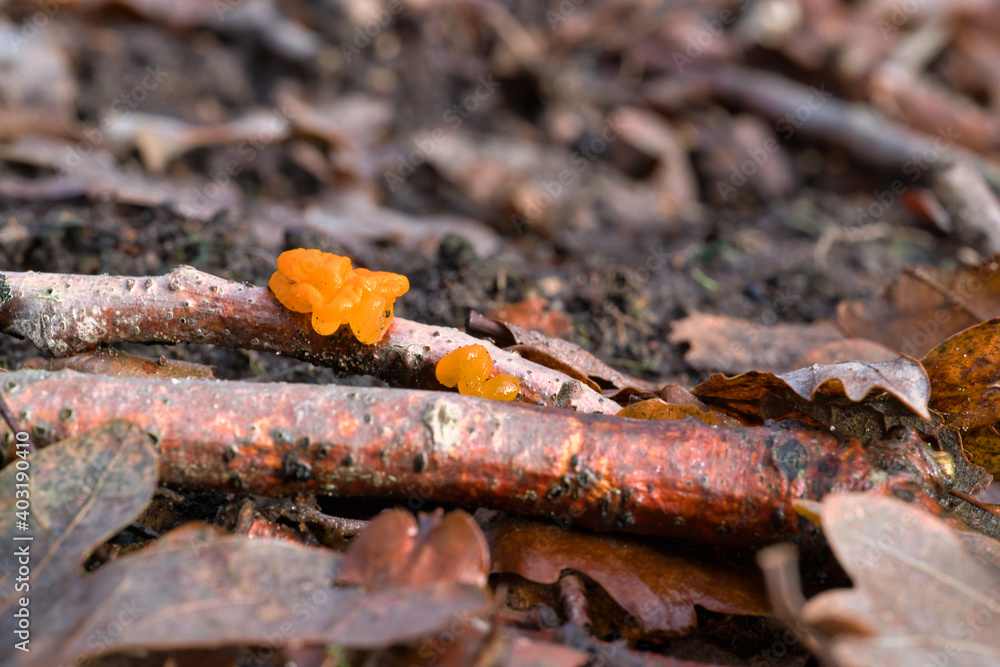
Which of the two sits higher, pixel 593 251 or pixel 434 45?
pixel 434 45

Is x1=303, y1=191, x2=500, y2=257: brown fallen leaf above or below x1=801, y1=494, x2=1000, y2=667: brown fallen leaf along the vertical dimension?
below

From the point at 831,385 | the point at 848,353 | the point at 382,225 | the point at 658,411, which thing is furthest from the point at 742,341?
the point at 382,225

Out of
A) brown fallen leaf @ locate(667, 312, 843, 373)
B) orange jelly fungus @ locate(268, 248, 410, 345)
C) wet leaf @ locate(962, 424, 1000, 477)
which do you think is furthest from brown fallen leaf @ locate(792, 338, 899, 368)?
orange jelly fungus @ locate(268, 248, 410, 345)

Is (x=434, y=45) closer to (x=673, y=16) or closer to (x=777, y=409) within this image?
(x=673, y=16)

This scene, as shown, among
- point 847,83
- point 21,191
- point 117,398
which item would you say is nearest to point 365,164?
point 21,191

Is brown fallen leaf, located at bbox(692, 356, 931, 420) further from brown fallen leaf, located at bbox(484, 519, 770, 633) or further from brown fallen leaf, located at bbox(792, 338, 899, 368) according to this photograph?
brown fallen leaf, located at bbox(792, 338, 899, 368)

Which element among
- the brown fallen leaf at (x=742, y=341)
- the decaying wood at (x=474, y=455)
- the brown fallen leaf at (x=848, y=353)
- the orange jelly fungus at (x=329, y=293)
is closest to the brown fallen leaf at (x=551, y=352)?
the orange jelly fungus at (x=329, y=293)

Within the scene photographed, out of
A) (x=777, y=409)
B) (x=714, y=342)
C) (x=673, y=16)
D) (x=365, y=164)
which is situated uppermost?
(x=673, y=16)
